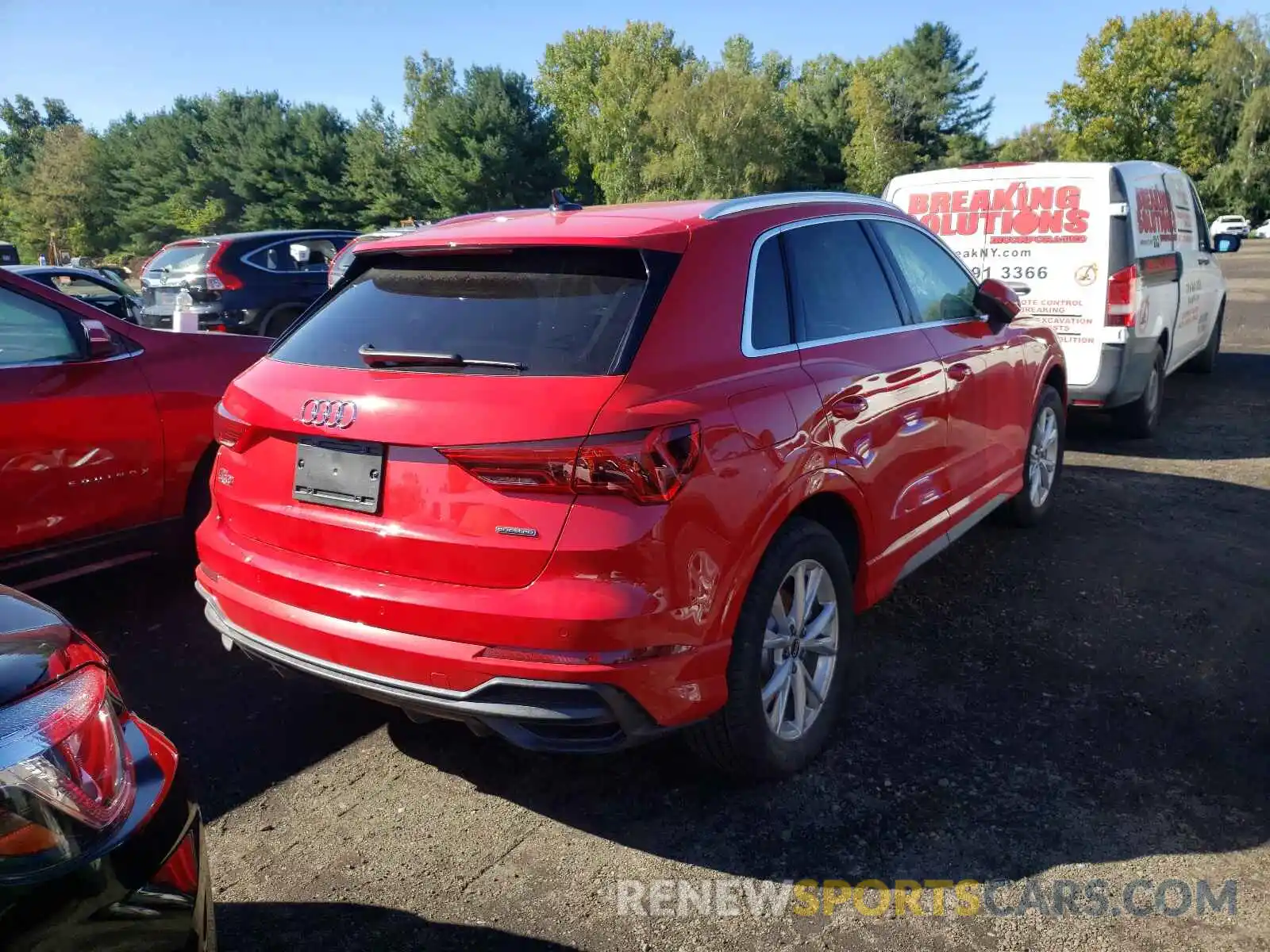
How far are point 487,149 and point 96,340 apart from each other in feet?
181

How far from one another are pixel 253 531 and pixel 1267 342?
1429cm

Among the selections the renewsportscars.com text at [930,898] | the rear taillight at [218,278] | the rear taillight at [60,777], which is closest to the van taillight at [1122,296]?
the renewsportscars.com text at [930,898]

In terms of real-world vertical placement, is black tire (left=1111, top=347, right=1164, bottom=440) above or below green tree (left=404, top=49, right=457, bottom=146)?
below

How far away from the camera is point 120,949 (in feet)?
4.99

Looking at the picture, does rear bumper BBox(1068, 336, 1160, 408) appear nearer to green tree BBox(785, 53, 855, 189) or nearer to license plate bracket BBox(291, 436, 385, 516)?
license plate bracket BBox(291, 436, 385, 516)

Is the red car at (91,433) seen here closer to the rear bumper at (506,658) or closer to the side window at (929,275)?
the rear bumper at (506,658)

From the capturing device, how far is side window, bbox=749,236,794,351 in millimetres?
3113

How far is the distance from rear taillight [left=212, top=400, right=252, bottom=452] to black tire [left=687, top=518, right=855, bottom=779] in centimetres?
158

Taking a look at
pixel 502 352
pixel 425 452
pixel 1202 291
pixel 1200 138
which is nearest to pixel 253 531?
pixel 425 452

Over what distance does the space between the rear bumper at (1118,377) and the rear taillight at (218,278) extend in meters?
8.78

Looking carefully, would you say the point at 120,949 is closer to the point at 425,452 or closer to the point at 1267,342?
the point at 425,452

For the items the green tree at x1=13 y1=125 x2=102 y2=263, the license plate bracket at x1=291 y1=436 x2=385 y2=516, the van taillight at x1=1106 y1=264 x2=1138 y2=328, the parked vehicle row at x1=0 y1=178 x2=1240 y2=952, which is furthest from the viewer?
the green tree at x1=13 y1=125 x2=102 y2=263

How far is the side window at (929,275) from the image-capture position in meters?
4.18

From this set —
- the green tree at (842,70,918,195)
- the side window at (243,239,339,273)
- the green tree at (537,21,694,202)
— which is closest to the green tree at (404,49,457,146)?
the green tree at (537,21,694,202)
